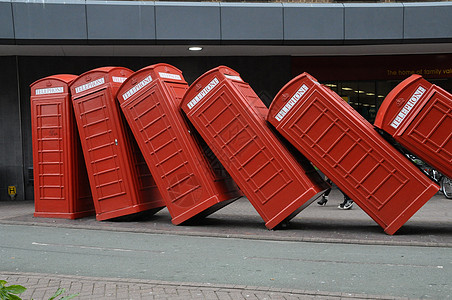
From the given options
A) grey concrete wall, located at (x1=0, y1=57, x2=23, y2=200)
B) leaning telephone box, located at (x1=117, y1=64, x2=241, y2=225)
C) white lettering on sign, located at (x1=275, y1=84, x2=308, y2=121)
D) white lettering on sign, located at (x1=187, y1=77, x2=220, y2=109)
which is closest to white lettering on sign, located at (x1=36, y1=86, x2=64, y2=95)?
leaning telephone box, located at (x1=117, y1=64, x2=241, y2=225)

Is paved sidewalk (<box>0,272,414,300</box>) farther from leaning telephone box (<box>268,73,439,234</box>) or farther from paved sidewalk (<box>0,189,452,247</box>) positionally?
leaning telephone box (<box>268,73,439,234</box>)

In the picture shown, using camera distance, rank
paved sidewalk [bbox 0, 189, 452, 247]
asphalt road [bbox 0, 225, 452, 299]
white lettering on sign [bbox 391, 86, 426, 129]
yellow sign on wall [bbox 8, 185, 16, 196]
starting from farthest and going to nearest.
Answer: yellow sign on wall [bbox 8, 185, 16, 196] < paved sidewalk [bbox 0, 189, 452, 247] < white lettering on sign [bbox 391, 86, 426, 129] < asphalt road [bbox 0, 225, 452, 299]

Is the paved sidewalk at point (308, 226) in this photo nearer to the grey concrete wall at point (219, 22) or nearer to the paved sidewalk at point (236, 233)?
the paved sidewalk at point (236, 233)

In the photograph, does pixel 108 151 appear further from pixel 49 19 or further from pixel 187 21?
pixel 49 19

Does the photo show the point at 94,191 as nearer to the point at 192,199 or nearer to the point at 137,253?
the point at 192,199

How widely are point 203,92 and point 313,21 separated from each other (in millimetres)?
6157

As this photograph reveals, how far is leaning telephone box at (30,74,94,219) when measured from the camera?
11.8 m

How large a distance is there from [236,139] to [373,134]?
2477 mm

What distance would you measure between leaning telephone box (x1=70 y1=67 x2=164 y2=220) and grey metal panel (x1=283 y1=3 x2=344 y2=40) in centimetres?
581

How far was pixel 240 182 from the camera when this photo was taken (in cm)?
1012

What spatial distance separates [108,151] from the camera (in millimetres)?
11227

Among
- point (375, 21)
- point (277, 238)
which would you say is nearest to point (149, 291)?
point (277, 238)

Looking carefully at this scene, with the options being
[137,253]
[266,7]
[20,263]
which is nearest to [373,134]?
[137,253]

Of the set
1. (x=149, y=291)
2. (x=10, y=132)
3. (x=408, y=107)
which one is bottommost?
(x=149, y=291)
